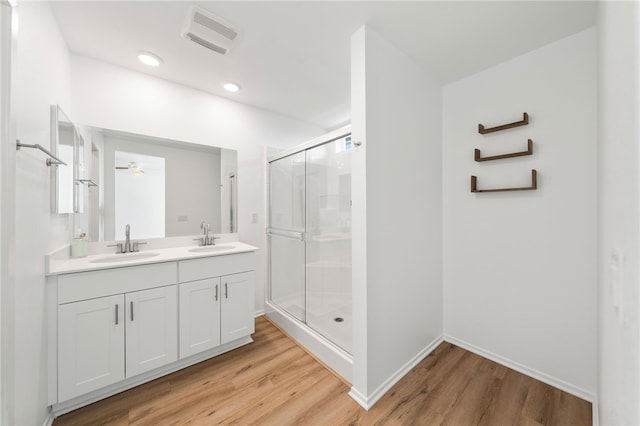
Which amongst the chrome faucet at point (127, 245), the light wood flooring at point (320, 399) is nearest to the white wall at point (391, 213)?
the light wood flooring at point (320, 399)

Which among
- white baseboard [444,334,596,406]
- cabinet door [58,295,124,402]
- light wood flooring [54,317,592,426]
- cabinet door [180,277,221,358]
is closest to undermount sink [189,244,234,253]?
cabinet door [180,277,221,358]

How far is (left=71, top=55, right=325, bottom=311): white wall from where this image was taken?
6.54 feet

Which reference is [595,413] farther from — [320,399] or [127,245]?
[127,245]

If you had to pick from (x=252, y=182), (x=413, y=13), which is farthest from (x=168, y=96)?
(x=413, y=13)

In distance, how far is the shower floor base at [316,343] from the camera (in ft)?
5.90

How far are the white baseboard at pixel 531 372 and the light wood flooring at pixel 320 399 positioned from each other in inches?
1.8

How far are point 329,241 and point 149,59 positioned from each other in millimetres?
2165

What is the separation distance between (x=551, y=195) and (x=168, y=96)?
11.0 feet

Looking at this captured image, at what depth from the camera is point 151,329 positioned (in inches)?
68.6

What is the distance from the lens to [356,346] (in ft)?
5.34

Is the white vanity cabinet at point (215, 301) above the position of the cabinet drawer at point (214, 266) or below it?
below

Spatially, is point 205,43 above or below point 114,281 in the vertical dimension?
above

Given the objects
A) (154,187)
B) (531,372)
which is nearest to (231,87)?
(154,187)

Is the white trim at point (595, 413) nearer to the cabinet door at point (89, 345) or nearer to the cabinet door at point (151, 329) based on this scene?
the cabinet door at point (151, 329)
